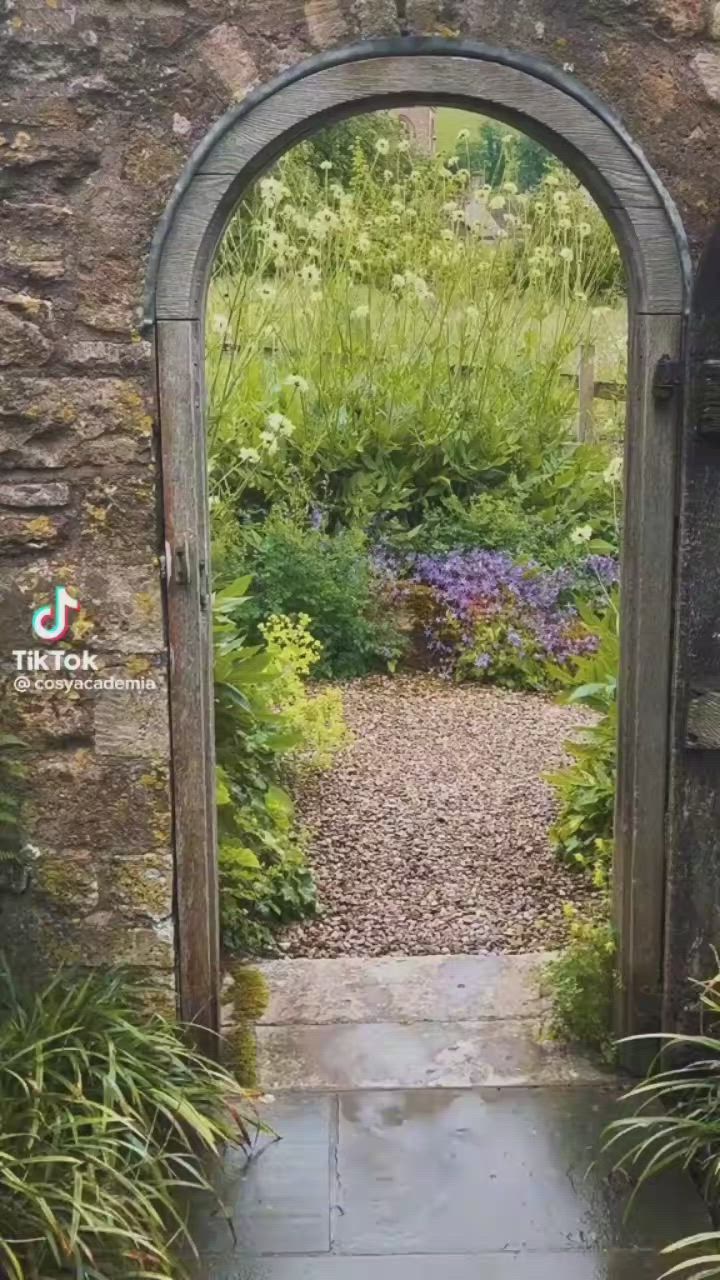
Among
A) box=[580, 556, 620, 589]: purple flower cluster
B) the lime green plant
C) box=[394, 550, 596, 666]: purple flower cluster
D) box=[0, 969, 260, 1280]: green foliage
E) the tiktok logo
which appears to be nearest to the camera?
box=[0, 969, 260, 1280]: green foliage

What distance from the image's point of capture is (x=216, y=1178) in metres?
3.38

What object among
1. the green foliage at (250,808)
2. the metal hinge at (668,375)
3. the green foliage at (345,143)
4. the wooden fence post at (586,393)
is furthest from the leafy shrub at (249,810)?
the green foliage at (345,143)

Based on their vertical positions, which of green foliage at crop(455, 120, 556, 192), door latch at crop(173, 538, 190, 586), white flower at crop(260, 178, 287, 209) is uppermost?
green foliage at crop(455, 120, 556, 192)

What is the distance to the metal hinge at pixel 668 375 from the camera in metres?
3.31

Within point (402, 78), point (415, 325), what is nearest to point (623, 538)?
point (402, 78)

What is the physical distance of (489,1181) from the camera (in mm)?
3369

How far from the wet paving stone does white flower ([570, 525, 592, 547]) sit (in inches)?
148

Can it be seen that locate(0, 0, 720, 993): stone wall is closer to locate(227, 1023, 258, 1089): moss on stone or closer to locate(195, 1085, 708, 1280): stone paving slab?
locate(227, 1023, 258, 1089): moss on stone

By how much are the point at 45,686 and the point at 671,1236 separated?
6.60ft

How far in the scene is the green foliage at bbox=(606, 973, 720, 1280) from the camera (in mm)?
3094

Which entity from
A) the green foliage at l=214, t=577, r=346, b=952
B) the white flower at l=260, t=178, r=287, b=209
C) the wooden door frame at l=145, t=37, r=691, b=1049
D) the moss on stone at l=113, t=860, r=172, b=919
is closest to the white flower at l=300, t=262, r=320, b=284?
the white flower at l=260, t=178, r=287, b=209

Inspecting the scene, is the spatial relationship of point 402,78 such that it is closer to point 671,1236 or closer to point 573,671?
point 671,1236

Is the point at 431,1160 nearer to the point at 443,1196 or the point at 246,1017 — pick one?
the point at 443,1196

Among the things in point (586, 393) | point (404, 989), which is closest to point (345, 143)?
point (586, 393)
